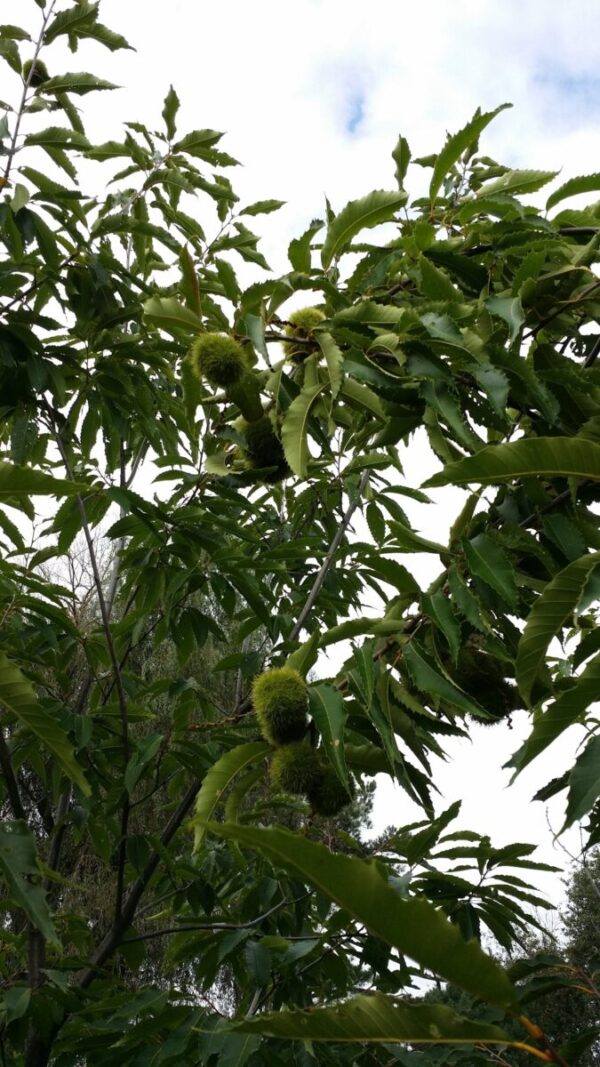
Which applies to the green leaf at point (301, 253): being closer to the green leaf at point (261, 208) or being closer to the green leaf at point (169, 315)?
the green leaf at point (169, 315)

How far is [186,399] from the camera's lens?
1286 mm

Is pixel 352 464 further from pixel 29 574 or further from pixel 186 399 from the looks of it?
pixel 29 574

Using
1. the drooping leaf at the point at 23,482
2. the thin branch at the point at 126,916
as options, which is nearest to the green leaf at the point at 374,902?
the drooping leaf at the point at 23,482

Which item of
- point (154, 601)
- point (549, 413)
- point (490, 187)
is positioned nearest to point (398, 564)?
point (549, 413)

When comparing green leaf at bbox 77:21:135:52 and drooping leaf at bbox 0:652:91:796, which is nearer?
drooping leaf at bbox 0:652:91:796

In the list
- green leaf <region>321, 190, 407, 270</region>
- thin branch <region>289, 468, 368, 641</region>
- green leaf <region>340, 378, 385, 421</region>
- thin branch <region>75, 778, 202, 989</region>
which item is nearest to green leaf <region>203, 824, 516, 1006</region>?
green leaf <region>340, 378, 385, 421</region>

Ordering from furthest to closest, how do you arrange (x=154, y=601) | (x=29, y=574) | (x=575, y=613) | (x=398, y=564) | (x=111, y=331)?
(x=111, y=331)
(x=154, y=601)
(x=29, y=574)
(x=398, y=564)
(x=575, y=613)

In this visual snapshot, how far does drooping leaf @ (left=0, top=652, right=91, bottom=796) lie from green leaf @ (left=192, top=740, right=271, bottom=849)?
0.49 feet

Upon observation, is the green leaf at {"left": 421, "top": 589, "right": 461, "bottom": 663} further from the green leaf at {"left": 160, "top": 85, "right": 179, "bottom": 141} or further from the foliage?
the green leaf at {"left": 160, "top": 85, "right": 179, "bottom": 141}

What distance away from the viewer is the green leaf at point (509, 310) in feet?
3.30

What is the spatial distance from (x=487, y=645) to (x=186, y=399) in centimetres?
57

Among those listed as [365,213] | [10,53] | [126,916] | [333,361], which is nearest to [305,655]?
[333,361]

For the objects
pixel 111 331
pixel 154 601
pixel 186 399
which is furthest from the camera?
pixel 111 331

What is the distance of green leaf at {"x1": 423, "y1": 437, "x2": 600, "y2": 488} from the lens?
0.80 meters
